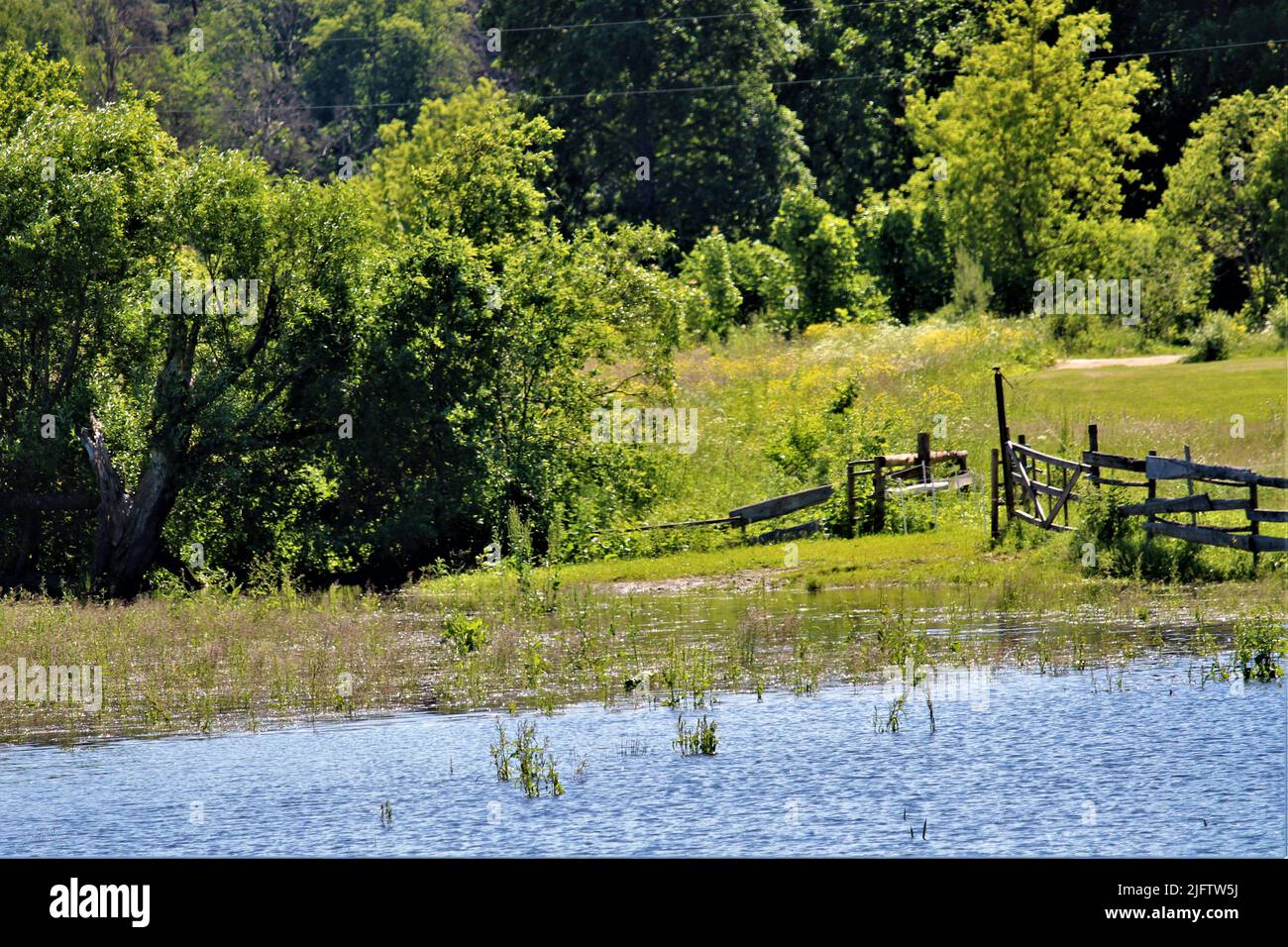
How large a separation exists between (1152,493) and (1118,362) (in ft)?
75.0

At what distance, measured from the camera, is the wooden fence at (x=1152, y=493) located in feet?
84.5

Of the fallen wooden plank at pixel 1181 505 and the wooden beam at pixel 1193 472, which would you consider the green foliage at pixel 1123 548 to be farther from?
the wooden beam at pixel 1193 472

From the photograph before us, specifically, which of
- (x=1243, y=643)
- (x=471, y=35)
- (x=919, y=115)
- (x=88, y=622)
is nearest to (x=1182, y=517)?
(x=1243, y=643)

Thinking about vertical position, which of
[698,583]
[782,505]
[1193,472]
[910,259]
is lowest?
[698,583]

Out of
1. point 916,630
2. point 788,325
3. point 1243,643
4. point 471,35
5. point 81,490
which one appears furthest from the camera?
point 471,35

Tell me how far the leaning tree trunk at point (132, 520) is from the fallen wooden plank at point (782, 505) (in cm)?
1115

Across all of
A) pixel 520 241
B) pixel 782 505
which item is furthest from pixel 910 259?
pixel 782 505

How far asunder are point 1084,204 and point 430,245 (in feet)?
116

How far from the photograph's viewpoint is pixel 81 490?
3350cm

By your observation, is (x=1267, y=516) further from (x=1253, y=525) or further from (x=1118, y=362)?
(x=1118, y=362)

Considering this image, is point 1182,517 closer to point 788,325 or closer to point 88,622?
point 88,622

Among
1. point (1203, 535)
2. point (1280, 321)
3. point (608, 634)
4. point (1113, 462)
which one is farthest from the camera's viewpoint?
point (1280, 321)

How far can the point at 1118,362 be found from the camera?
49.5 m

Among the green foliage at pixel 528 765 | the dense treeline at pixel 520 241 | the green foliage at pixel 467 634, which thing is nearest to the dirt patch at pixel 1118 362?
the dense treeline at pixel 520 241
